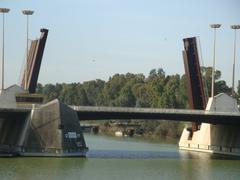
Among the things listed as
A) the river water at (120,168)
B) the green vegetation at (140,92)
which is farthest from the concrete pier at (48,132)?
the green vegetation at (140,92)

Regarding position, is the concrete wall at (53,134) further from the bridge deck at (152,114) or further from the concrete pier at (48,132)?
the bridge deck at (152,114)

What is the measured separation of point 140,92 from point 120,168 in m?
87.1

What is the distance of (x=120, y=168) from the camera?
163 ft

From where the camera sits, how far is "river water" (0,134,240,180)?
1754 inches

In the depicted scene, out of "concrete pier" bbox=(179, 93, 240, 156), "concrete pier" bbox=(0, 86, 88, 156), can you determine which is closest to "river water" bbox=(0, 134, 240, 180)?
"concrete pier" bbox=(0, 86, 88, 156)

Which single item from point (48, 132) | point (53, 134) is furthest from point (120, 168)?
point (48, 132)

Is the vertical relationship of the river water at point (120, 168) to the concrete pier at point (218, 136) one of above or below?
below

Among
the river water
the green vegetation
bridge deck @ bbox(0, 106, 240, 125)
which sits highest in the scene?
the green vegetation

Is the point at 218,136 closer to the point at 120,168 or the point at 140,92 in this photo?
the point at 120,168

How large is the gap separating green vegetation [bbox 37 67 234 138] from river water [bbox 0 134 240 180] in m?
35.7

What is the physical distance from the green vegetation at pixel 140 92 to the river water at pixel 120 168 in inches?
1406

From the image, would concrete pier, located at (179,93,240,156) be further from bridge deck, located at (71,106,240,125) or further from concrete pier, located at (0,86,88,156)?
concrete pier, located at (0,86,88,156)

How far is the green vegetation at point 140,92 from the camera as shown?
107m

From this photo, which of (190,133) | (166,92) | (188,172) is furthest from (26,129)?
(166,92)
